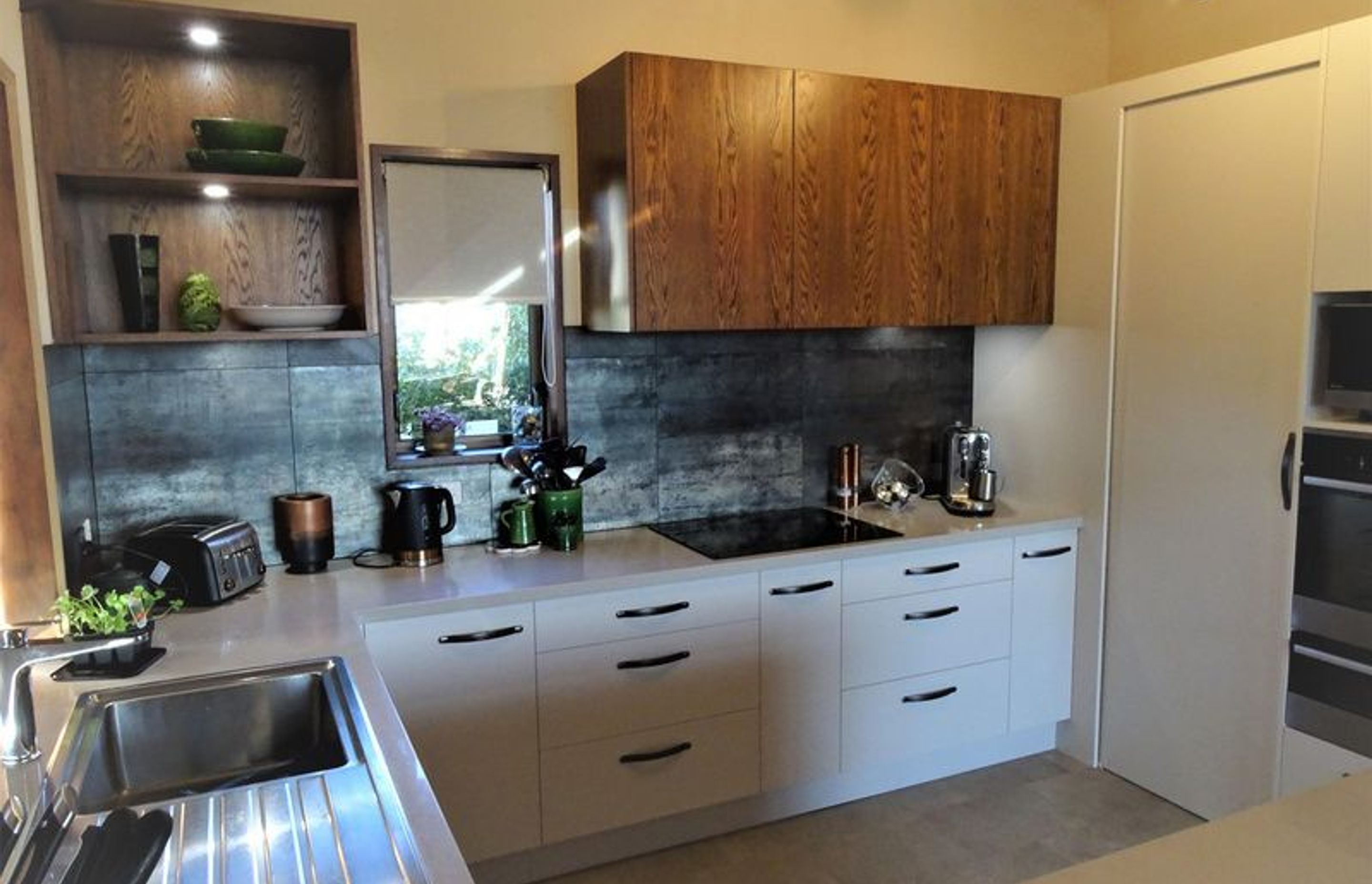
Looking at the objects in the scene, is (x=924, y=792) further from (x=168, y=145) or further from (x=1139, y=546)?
(x=168, y=145)

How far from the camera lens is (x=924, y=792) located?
10.7ft

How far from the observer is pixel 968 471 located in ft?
11.8

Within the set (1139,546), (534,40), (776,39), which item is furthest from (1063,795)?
(534,40)

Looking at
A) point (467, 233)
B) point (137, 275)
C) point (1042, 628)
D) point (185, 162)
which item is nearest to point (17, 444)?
point (137, 275)

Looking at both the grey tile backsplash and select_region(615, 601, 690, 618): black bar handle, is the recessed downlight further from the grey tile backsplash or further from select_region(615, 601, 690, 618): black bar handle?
select_region(615, 601, 690, 618): black bar handle

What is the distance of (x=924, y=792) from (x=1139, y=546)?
3.45ft

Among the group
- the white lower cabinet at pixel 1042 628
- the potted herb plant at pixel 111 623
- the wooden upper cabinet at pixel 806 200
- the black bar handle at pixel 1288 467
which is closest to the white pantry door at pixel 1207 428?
the black bar handle at pixel 1288 467

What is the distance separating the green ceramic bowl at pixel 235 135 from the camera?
2420 mm

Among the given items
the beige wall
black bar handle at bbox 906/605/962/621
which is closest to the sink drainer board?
black bar handle at bbox 906/605/962/621

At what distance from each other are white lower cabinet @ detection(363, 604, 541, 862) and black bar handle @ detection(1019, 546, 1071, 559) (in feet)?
5.50

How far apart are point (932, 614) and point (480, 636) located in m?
1.43

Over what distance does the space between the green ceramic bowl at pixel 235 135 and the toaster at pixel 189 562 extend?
3.12 feet

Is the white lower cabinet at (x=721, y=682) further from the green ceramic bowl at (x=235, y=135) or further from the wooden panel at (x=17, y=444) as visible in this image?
the green ceramic bowl at (x=235, y=135)

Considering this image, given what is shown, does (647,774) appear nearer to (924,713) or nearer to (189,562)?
(924,713)
